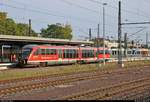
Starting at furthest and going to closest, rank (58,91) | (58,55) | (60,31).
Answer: (60,31)
(58,55)
(58,91)

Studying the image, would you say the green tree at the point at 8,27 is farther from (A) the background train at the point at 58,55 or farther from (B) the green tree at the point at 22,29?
(A) the background train at the point at 58,55

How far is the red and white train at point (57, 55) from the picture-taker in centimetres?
4388

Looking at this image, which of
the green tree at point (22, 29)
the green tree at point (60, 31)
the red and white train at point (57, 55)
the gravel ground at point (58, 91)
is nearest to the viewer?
the gravel ground at point (58, 91)

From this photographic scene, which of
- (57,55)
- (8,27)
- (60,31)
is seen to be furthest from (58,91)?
(60,31)

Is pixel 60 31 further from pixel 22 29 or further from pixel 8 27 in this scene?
pixel 8 27

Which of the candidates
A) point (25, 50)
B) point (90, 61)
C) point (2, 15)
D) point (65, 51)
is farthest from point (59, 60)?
point (2, 15)

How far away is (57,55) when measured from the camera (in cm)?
4838

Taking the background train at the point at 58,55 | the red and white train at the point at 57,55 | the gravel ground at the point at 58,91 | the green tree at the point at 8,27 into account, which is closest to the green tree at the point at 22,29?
the green tree at the point at 8,27

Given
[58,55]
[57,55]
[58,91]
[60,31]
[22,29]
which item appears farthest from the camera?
[60,31]

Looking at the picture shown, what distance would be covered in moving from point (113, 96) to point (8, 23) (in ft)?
255

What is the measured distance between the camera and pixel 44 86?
22.9 meters

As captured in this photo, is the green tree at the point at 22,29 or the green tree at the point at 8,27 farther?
the green tree at the point at 22,29

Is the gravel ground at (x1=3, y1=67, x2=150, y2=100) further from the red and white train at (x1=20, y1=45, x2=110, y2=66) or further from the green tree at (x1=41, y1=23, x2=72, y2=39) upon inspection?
the green tree at (x1=41, y1=23, x2=72, y2=39)

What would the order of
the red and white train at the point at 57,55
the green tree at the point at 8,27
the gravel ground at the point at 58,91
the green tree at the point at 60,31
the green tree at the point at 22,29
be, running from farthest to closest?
the green tree at the point at 60,31 → the green tree at the point at 22,29 → the green tree at the point at 8,27 → the red and white train at the point at 57,55 → the gravel ground at the point at 58,91
